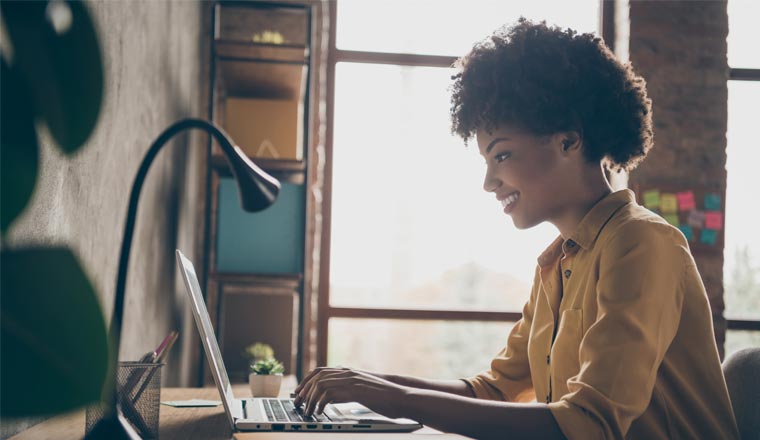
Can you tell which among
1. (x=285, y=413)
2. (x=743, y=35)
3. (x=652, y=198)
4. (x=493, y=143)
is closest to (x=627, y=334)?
(x=493, y=143)

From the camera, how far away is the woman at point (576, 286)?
1079 millimetres

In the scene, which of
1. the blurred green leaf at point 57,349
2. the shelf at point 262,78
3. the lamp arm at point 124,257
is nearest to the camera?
the blurred green leaf at point 57,349

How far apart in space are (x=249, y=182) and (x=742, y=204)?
124 inches

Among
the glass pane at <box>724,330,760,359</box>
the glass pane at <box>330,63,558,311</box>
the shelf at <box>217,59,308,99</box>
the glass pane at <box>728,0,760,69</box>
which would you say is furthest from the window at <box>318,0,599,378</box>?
the glass pane at <box>728,0,760,69</box>

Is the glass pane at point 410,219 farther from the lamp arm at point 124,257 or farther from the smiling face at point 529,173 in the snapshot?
the lamp arm at point 124,257

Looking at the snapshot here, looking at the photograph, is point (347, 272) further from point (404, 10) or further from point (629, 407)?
point (629, 407)

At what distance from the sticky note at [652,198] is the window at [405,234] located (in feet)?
1.56

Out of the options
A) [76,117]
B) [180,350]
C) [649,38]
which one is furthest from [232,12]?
[76,117]

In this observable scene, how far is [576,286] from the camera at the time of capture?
1353 mm

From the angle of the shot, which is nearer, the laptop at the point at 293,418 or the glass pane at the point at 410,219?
the laptop at the point at 293,418

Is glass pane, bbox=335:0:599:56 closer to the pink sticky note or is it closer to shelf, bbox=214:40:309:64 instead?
Answer: shelf, bbox=214:40:309:64

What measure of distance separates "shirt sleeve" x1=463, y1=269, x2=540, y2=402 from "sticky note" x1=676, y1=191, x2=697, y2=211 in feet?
6.98

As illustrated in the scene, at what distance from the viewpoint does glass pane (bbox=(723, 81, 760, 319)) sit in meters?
3.62

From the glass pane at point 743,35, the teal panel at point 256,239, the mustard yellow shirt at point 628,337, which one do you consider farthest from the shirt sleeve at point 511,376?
the glass pane at point 743,35
